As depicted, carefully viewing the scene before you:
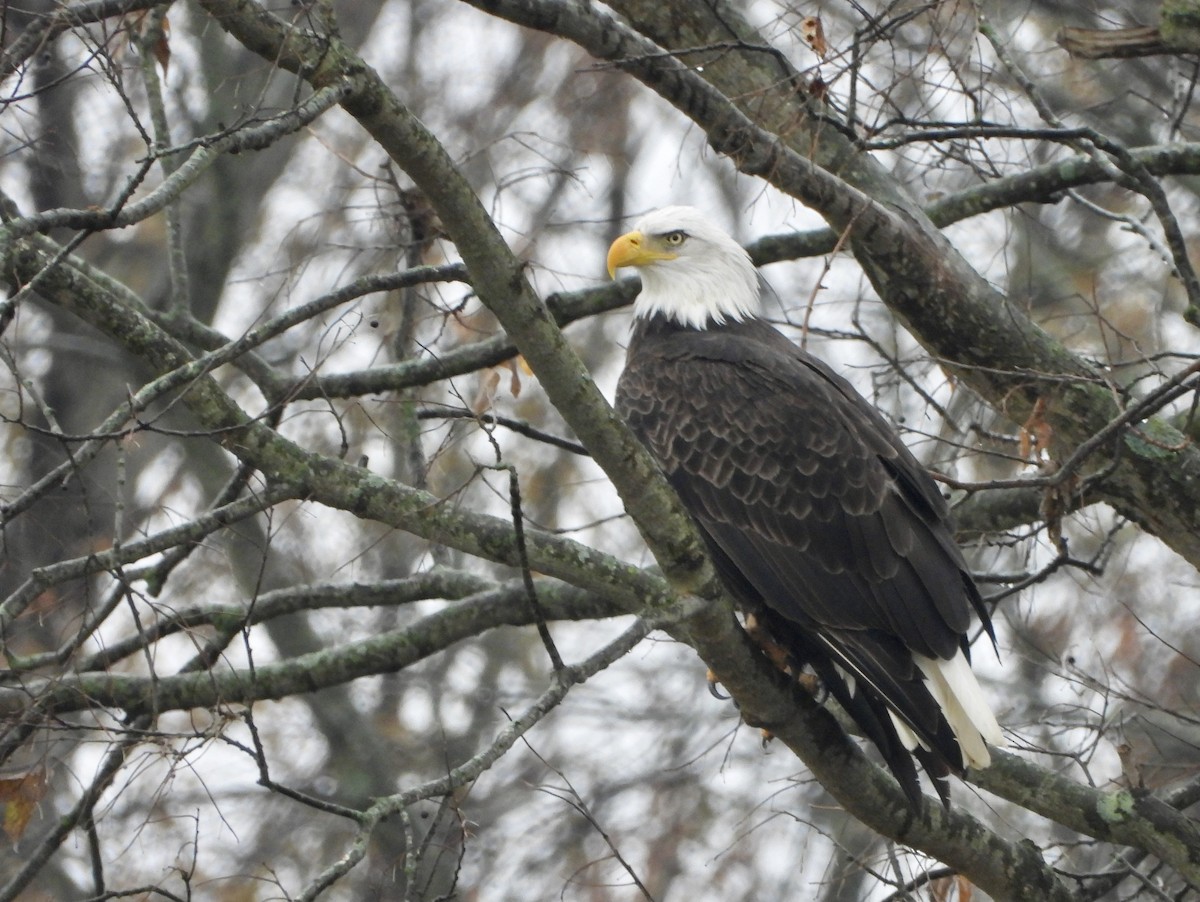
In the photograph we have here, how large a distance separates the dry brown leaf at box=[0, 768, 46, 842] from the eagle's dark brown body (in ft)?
7.16

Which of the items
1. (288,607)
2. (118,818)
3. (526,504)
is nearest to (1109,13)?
(526,504)

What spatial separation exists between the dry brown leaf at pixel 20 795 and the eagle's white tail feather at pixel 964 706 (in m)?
2.57

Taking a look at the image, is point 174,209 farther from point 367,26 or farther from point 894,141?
point 367,26

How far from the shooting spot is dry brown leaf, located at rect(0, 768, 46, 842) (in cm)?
414

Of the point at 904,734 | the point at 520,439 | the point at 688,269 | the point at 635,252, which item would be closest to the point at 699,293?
the point at 688,269

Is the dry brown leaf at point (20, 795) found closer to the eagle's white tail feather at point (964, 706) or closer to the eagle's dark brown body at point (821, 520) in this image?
the eagle's dark brown body at point (821, 520)

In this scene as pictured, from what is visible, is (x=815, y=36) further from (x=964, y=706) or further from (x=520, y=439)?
(x=520, y=439)

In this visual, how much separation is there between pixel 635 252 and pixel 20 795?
3.06 meters

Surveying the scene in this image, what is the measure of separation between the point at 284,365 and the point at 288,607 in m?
4.68

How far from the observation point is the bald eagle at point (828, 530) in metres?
4.43

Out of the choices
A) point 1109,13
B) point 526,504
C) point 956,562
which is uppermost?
point 1109,13

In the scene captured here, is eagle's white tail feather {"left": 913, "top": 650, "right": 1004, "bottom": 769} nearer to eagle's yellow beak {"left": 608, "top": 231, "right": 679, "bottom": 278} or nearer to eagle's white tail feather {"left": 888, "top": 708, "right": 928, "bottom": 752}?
eagle's white tail feather {"left": 888, "top": 708, "right": 928, "bottom": 752}

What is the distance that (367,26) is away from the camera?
11.4 m

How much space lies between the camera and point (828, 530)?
15.7 ft
